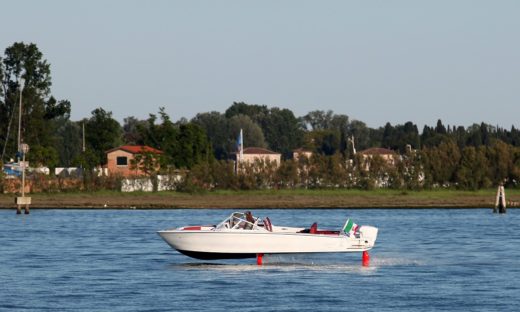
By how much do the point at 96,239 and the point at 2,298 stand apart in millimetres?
31172

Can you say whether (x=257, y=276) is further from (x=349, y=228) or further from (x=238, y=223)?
(x=349, y=228)

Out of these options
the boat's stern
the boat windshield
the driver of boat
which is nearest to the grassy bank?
the boat's stern

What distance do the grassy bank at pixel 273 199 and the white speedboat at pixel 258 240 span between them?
2680 inches

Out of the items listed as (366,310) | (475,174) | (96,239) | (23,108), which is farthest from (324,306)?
(23,108)

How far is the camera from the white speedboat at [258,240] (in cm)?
4981

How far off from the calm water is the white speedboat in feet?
3.39

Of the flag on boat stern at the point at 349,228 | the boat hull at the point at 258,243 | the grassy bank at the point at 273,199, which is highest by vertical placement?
the grassy bank at the point at 273,199

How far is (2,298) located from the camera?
41.8 m

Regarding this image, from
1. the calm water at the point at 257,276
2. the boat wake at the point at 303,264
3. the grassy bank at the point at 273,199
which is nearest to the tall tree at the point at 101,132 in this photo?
the grassy bank at the point at 273,199

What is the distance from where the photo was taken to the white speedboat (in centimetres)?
4981

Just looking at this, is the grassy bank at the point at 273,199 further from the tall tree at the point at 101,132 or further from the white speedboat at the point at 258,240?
the white speedboat at the point at 258,240

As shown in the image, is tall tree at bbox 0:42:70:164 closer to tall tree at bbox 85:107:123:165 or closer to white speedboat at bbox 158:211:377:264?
tall tree at bbox 85:107:123:165

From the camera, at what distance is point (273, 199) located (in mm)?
127000

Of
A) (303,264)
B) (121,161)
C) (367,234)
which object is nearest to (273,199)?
(121,161)
